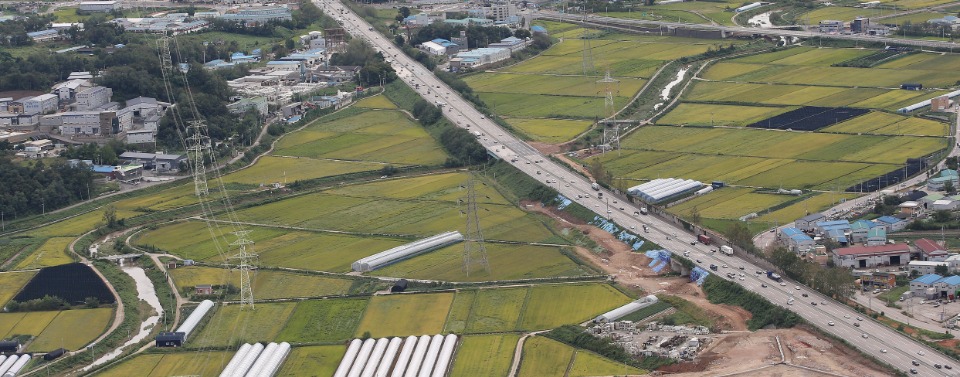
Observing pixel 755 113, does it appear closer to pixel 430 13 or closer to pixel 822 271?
pixel 822 271

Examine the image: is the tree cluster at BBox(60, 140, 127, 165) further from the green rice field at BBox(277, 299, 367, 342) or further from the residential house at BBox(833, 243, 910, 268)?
the residential house at BBox(833, 243, 910, 268)

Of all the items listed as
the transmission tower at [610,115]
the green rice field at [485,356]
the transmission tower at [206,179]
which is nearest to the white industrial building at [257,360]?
the transmission tower at [206,179]

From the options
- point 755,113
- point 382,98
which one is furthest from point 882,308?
point 382,98

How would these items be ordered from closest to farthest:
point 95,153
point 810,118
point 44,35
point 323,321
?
point 323,321 → point 95,153 → point 810,118 → point 44,35

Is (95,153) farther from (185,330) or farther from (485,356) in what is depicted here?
(485,356)

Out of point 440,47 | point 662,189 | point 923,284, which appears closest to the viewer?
point 923,284

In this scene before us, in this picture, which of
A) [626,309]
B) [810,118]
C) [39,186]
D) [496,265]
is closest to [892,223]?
[626,309]
